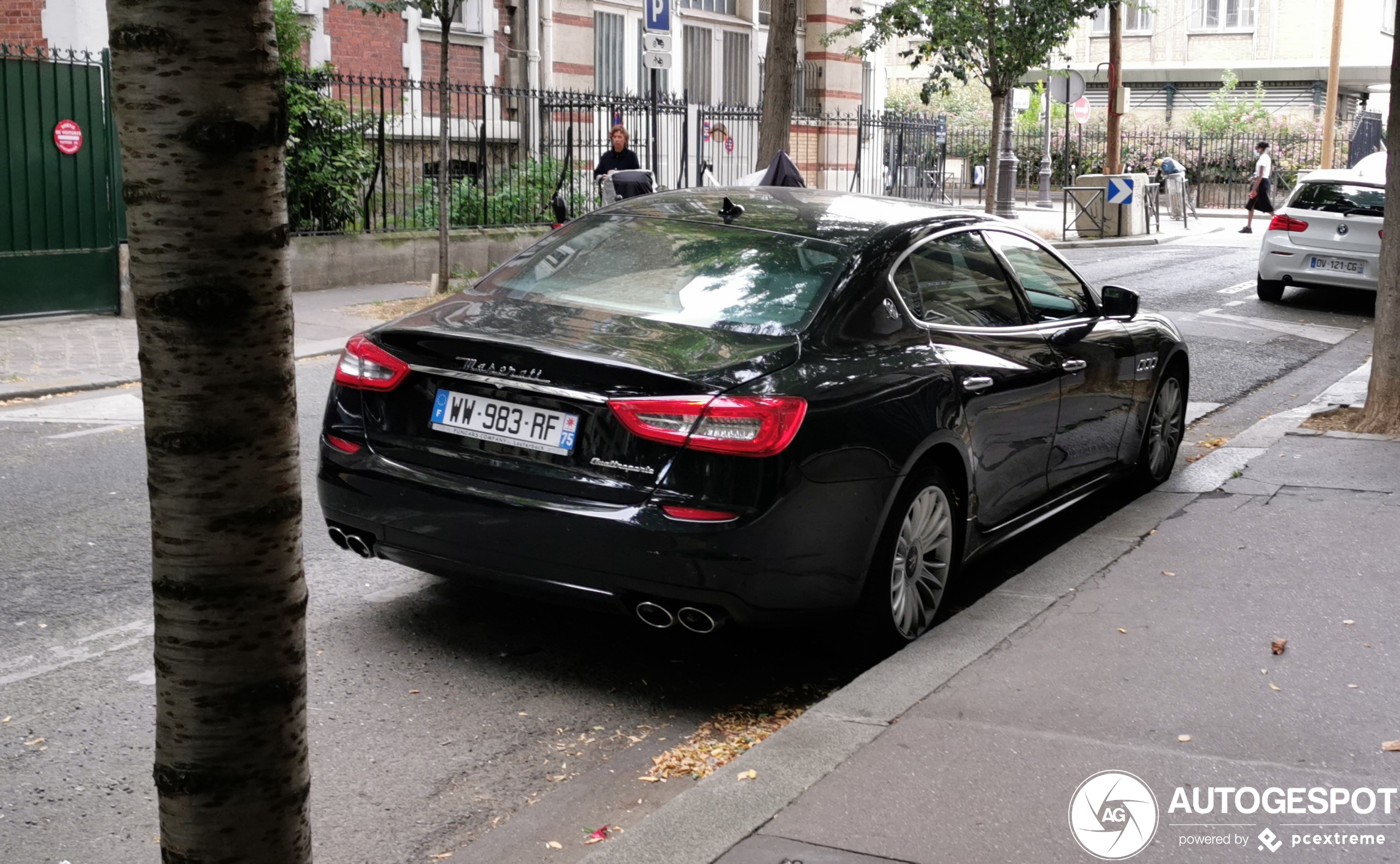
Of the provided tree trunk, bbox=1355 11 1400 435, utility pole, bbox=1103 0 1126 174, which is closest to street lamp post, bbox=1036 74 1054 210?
utility pole, bbox=1103 0 1126 174

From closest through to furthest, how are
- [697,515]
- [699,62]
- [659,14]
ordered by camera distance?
→ 1. [697,515]
2. [659,14]
3. [699,62]

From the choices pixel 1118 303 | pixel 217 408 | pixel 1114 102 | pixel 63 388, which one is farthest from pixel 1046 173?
pixel 217 408

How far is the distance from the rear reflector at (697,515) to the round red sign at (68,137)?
11.0 meters

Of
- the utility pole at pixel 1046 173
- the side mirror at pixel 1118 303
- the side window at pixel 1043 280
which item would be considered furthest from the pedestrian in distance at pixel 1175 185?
the side window at pixel 1043 280

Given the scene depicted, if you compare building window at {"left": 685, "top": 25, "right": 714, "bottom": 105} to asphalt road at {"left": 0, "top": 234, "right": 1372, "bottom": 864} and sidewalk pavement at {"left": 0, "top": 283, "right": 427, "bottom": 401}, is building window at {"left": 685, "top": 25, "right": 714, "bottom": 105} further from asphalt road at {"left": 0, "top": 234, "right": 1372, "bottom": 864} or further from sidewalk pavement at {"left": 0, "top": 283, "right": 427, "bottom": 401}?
asphalt road at {"left": 0, "top": 234, "right": 1372, "bottom": 864}

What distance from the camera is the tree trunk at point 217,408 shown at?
2076mm

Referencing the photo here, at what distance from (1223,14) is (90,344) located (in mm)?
55559

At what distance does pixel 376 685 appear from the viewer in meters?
4.90

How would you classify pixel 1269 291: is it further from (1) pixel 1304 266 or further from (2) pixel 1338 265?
(2) pixel 1338 265

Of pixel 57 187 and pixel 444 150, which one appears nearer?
pixel 57 187

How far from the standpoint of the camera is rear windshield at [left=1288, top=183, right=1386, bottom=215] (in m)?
17.2

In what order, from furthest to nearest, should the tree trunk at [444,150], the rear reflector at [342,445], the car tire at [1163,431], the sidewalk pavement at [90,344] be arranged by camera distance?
1. the tree trunk at [444,150]
2. the sidewalk pavement at [90,344]
3. the car tire at [1163,431]
4. the rear reflector at [342,445]

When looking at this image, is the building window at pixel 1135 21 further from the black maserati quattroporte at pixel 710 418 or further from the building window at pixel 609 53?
the black maserati quattroporte at pixel 710 418

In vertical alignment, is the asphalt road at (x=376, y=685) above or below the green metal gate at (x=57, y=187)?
below
